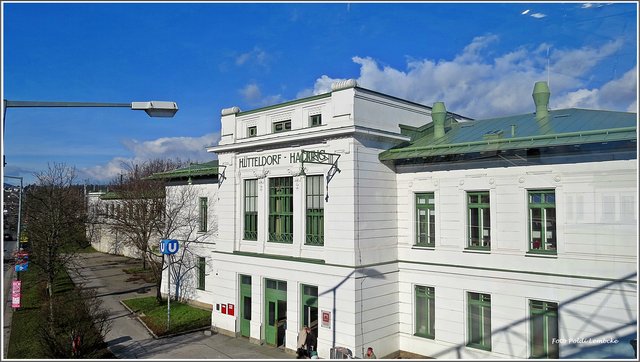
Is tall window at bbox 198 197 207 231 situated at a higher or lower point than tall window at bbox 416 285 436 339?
higher

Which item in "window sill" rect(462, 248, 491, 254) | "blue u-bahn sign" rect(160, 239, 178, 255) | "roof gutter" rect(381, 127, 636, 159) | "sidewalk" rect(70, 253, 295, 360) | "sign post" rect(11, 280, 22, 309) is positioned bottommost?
"sidewalk" rect(70, 253, 295, 360)

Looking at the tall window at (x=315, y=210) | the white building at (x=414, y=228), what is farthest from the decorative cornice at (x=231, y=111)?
the tall window at (x=315, y=210)

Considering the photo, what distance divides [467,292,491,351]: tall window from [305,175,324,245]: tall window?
16.9 ft

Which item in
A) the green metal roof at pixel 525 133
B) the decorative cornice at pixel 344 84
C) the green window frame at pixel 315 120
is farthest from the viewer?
the green window frame at pixel 315 120

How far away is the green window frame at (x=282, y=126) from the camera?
57.1 feet

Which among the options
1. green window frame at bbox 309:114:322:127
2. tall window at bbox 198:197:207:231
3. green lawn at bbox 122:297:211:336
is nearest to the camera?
green window frame at bbox 309:114:322:127

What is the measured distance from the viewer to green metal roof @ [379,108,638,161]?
902 cm

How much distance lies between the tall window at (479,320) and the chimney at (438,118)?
5.74 meters

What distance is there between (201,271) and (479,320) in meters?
14.7

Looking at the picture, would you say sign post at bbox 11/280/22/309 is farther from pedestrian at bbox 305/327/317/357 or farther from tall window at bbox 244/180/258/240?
pedestrian at bbox 305/327/317/357

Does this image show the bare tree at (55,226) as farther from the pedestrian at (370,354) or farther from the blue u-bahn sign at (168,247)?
the pedestrian at (370,354)

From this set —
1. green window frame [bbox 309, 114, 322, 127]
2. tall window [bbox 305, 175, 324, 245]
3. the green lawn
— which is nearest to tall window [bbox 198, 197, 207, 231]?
the green lawn

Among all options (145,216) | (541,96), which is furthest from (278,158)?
(145,216)

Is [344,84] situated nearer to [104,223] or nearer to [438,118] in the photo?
[438,118]
